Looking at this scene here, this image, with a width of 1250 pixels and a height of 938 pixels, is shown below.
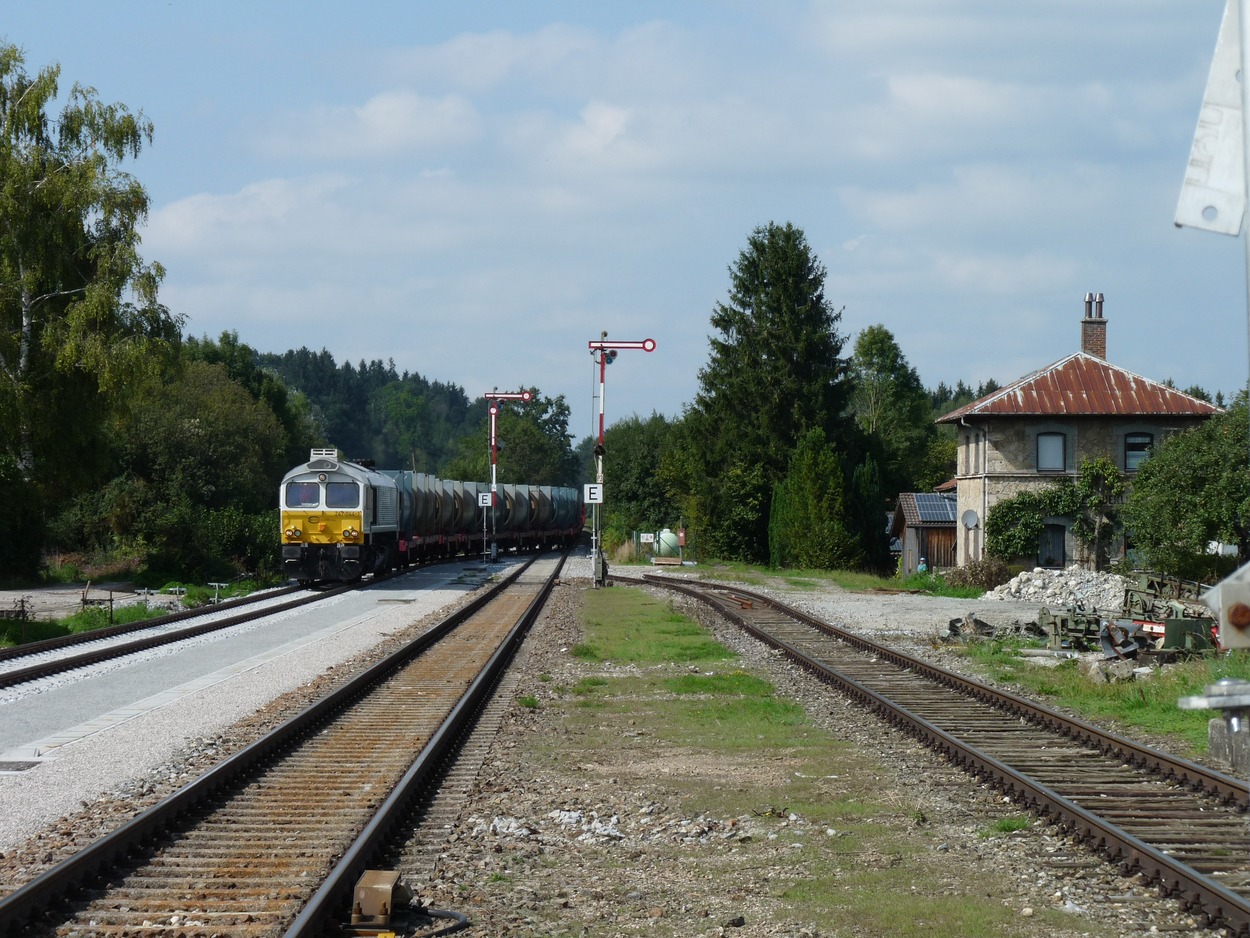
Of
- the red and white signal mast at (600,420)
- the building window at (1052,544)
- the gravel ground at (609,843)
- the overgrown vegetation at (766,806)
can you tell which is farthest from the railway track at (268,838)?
the building window at (1052,544)

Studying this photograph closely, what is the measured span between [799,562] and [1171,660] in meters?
31.9

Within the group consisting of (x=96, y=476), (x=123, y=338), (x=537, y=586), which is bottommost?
(x=537, y=586)

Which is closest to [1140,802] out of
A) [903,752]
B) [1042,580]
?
[903,752]

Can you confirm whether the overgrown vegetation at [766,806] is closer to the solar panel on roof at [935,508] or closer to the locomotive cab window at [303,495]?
the locomotive cab window at [303,495]

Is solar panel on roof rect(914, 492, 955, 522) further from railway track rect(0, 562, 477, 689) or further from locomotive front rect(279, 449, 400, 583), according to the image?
railway track rect(0, 562, 477, 689)

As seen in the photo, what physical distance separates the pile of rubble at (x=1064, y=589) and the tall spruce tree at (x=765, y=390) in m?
19.6

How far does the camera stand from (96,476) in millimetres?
34469

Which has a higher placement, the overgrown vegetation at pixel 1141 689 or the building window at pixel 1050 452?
the building window at pixel 1050 452

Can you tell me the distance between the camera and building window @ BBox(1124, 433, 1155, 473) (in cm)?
4025

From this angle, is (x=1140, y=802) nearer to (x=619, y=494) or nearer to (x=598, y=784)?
(x=598, y=784)

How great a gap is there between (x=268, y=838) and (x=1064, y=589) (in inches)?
1108

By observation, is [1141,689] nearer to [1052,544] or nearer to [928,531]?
[1052,544]

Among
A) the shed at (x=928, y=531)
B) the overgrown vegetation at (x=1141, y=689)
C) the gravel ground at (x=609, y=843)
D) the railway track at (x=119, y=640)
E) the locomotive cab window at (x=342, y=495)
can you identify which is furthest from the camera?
the shed at (x=928, y=531)

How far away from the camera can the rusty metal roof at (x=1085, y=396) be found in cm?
4000
